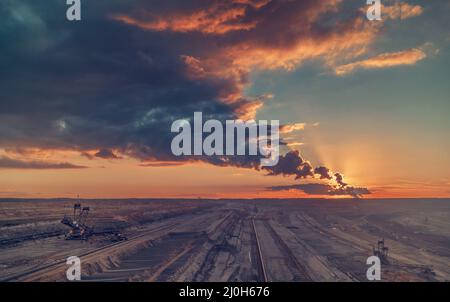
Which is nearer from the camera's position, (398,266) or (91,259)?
(91,259)

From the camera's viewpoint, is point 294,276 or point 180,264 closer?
point 294,276

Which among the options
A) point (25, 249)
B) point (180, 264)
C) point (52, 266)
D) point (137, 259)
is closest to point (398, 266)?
point (180, 264)

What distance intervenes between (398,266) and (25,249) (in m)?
33.5
